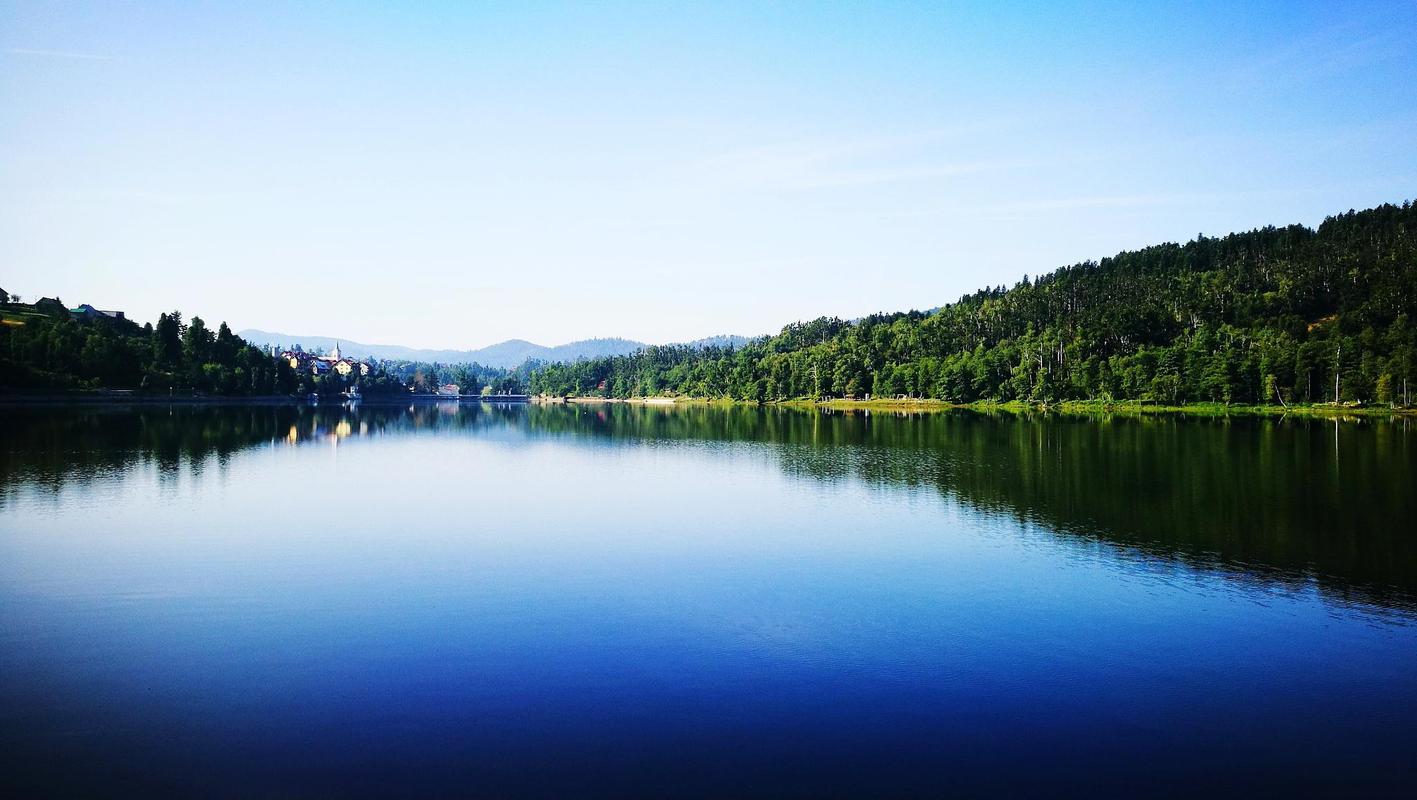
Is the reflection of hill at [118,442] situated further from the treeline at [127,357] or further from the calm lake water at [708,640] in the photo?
the treeline at [127,357]

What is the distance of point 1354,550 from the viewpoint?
829 inches

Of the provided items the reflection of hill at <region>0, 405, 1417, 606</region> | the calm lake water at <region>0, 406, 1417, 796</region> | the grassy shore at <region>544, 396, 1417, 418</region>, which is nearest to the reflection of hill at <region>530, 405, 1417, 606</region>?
the reflection of hill at <region>0, 405, 1417, 606</region>

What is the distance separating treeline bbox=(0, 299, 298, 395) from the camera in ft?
348

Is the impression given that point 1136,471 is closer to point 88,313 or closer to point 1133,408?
point 1133,408

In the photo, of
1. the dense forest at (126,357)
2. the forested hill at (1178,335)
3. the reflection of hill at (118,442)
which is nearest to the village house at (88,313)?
the dense forest at (126,357)

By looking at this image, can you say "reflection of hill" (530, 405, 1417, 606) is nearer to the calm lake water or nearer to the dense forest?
the calm lake water

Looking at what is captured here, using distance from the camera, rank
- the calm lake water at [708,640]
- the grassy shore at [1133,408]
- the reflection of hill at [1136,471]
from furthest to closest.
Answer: the grassy shore at [1133,408] → the reflection of hill at [1136,471] → the calm lake water at [708,640]

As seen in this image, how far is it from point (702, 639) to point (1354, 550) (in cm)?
1785

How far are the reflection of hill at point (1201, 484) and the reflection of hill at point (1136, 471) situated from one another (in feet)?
0.27

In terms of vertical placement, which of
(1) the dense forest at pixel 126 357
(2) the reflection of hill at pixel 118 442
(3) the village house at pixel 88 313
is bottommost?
(2) the reflection of hill at pixel 118 442

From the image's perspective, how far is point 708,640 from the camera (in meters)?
14.4

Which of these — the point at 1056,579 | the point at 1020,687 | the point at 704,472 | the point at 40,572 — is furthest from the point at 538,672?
the point at 704,472

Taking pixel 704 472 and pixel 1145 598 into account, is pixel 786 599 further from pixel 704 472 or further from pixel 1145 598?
pixel 704 472

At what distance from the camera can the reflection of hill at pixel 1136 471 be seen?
2136cm
